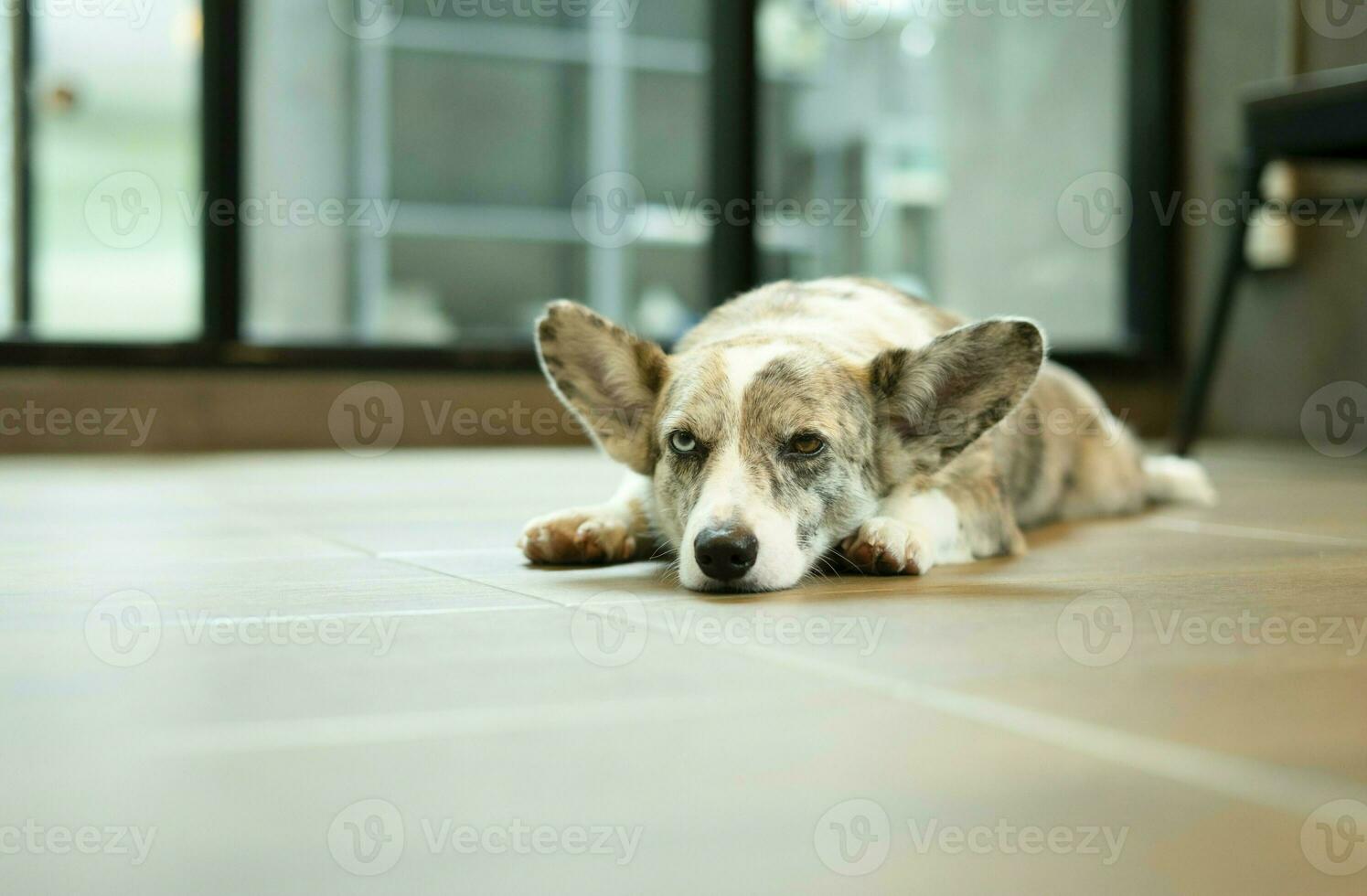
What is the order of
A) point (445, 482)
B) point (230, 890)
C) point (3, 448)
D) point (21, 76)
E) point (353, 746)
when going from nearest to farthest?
point (230, 890) < point (353, 746) < point (445, 482) < point (3, 448) < point (21, 76)

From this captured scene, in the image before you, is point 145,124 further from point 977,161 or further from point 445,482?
point 977,161

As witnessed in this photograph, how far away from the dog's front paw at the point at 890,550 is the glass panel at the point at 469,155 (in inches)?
188

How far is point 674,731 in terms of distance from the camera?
962 millimetres

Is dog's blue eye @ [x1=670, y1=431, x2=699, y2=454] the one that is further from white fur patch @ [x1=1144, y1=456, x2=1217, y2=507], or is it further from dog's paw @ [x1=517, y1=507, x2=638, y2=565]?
white fur patch @ [x1=1144, y1=456, x2=1217, y2=507]

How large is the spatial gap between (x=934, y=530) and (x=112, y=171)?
14.9ft

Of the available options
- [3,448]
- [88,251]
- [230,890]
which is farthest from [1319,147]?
[88,251]

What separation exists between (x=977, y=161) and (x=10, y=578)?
5.34 m

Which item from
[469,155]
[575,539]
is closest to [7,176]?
[469,155]

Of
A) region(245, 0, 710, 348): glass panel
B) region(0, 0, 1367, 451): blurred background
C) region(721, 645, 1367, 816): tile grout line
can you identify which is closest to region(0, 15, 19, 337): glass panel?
region(0, 0, 1367, 451): blurred background

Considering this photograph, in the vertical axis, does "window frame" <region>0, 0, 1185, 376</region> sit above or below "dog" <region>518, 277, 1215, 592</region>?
above

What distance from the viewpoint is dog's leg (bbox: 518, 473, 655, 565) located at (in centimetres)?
188

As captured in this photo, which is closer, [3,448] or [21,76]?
[3,448]

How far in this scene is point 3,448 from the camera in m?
4.35

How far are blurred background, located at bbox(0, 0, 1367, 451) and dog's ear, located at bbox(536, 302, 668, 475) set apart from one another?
297 cm
